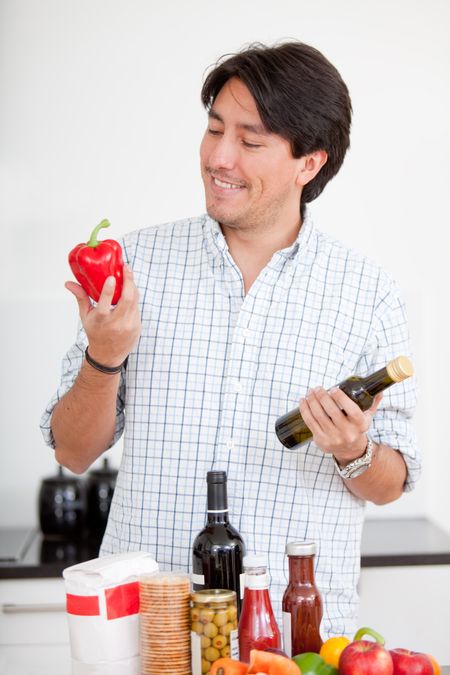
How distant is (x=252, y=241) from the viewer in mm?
1767

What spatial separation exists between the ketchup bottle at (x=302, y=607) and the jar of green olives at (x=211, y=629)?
117mm

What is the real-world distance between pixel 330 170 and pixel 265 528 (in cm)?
70

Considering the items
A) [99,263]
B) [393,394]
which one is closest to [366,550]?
[393,394]

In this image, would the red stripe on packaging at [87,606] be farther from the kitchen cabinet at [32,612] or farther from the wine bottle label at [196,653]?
the kitchen cabinet at [32,612]

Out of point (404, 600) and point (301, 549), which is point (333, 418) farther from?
point (404, 600)

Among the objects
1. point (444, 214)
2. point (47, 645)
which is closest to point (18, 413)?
point (47, 645)

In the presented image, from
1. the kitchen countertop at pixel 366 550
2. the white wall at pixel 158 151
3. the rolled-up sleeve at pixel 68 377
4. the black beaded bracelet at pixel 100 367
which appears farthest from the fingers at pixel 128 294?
the white wall at pixel 158 151

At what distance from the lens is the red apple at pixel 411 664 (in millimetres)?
1126

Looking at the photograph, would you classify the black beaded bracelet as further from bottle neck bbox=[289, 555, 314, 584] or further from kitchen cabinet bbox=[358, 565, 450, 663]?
kitchen cabinet bbox=[358, 565, 450, 663]

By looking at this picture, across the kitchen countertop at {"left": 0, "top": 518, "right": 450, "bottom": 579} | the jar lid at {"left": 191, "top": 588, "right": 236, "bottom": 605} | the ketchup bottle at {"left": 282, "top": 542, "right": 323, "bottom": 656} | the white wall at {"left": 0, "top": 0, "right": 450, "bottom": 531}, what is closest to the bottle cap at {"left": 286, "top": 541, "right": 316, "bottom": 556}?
the ketchup bottle at {"left": 282, "top": 542, "right": 323, "bottom": 656}

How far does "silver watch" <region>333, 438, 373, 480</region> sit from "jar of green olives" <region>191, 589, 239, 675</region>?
1.45 feet

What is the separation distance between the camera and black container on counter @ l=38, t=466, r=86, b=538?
268 cm

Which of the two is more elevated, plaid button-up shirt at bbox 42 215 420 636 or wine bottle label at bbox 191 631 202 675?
plaid button-up shirt at bbox 42 215 420 636

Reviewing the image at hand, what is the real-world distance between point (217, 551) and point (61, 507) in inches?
57.1
